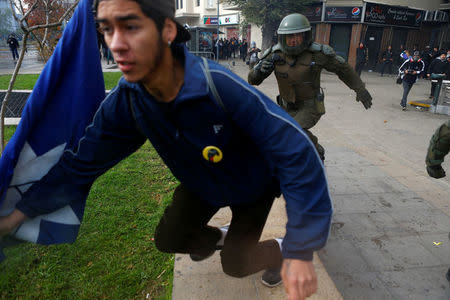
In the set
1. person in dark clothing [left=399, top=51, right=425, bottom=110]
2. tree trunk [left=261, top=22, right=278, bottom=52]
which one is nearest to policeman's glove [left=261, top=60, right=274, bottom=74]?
person in dark clothing [left=399, top=51, right=425, bottom=110]

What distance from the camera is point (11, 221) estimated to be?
186 cm

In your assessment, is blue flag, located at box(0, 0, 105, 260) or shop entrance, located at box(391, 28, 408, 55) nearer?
blue flag, located at box(0, 0, 105, 260)

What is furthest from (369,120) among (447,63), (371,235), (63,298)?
(63,298)

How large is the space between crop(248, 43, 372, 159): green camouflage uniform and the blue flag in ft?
8.04

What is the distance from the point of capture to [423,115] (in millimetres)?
9969

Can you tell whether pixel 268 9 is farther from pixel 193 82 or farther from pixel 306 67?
pixel 193 82

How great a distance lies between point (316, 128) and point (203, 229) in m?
6.09

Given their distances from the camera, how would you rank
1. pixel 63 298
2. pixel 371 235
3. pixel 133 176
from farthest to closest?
pixel 133 176, pixel 371 235, pixel 63 298

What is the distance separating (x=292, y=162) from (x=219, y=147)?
0.35 metres

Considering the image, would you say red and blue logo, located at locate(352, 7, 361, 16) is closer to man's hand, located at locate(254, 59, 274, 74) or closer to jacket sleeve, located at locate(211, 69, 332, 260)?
man's hand, located at locate(254, 59, 274, 74)

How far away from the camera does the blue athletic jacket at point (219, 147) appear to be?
136 cm

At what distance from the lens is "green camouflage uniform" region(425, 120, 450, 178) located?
2.38 meters

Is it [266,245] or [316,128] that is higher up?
[266,245]

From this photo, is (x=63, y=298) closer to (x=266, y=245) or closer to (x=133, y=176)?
(x=266, y=245)
